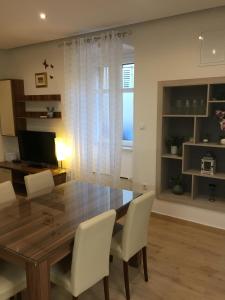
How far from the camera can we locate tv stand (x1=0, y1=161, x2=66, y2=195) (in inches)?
175

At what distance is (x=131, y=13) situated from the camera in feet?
10.1

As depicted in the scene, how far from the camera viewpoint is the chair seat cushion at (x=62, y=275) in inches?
70.2

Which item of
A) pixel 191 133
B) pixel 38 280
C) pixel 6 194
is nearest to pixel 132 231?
pixel 38 280

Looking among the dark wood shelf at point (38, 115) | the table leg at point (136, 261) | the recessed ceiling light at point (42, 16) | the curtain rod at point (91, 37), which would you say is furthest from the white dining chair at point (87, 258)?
the dark wood shelf at point (38, 115)

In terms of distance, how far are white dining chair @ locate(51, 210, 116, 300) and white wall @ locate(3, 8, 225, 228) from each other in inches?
78.8

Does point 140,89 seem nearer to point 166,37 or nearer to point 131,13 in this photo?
point 166,37

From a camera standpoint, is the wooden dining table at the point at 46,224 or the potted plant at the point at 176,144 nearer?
the wooden dining table at the point at 46,224

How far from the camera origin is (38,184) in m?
2.86

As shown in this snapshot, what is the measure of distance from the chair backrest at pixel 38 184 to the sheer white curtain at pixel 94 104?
1.27 m

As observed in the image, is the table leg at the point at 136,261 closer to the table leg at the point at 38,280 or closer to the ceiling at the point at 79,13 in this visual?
the table leg at the point at 38,280

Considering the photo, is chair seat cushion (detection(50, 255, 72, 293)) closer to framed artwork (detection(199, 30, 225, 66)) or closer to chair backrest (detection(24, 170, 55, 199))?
chair backrest (detection(24, 170, 55, 199))

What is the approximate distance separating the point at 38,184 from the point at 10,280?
4.00 ft

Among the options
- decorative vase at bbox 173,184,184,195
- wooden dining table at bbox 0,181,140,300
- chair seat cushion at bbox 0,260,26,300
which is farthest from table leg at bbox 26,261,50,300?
decorative vase at bbox 173,184,184,195

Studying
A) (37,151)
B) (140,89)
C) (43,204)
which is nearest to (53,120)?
(37,151)
